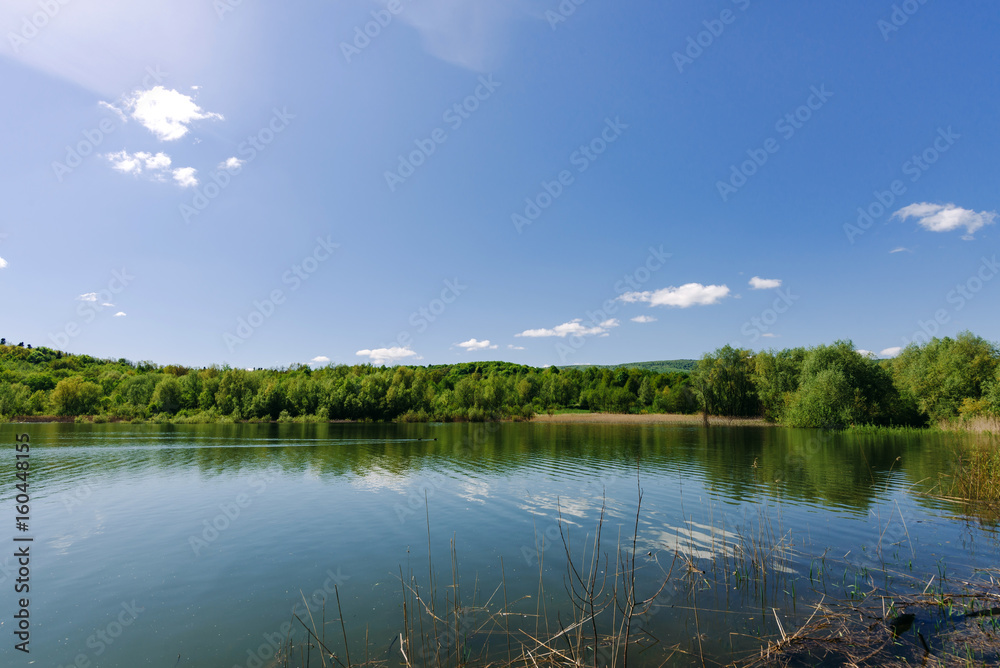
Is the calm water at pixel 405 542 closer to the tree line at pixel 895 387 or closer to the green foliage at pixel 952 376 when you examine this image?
the tree line at pixel 895 387

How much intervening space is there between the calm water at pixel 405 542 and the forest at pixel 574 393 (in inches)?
1435

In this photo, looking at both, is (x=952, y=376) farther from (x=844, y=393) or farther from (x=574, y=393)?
(x=574, y=393)

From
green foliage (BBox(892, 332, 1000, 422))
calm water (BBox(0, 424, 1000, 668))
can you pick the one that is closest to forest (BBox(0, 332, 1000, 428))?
green foliage (BBox(892, 332, 1000, 422))

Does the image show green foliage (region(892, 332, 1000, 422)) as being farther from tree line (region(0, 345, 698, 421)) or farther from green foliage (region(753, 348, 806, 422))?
tree line (region(0, 345, 698, 421))

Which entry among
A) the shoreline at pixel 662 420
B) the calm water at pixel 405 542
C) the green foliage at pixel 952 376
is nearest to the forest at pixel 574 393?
the green foliage at pixel 952 376

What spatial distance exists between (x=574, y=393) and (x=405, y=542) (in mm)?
102716

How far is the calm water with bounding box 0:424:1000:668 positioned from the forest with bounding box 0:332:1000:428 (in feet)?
120

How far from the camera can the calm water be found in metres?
8.20

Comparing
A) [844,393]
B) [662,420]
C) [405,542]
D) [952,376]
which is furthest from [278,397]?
[952,376]

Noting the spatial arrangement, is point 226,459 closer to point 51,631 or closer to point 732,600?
point 51,631

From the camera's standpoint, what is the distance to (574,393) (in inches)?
4476

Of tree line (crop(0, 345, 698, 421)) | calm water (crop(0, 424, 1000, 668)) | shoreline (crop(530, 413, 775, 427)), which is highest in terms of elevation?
tree line (crop(0, 345, 698, 421))

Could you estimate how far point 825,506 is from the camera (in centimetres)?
1684

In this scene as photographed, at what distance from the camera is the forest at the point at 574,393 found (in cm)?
5734
